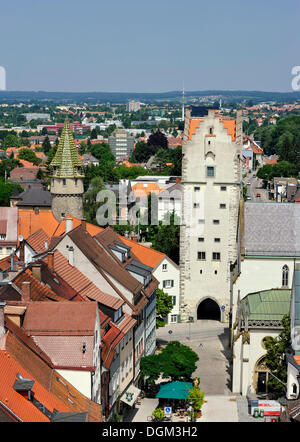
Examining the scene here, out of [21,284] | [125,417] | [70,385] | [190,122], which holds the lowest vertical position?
[125,417]

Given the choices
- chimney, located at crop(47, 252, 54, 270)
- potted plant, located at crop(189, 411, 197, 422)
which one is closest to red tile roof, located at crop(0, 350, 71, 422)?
chimney, located at crop(47, 252, 54, 270)

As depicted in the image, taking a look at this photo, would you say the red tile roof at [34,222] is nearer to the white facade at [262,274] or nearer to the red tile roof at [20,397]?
the white facade at [262,274]

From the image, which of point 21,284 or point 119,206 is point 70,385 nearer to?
point 21,284

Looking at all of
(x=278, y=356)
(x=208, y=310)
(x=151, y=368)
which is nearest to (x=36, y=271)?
(x=151, y=368)

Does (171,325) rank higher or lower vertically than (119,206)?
lower

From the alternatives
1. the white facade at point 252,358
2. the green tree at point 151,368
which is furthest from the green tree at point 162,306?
the green tree at point 151,368
